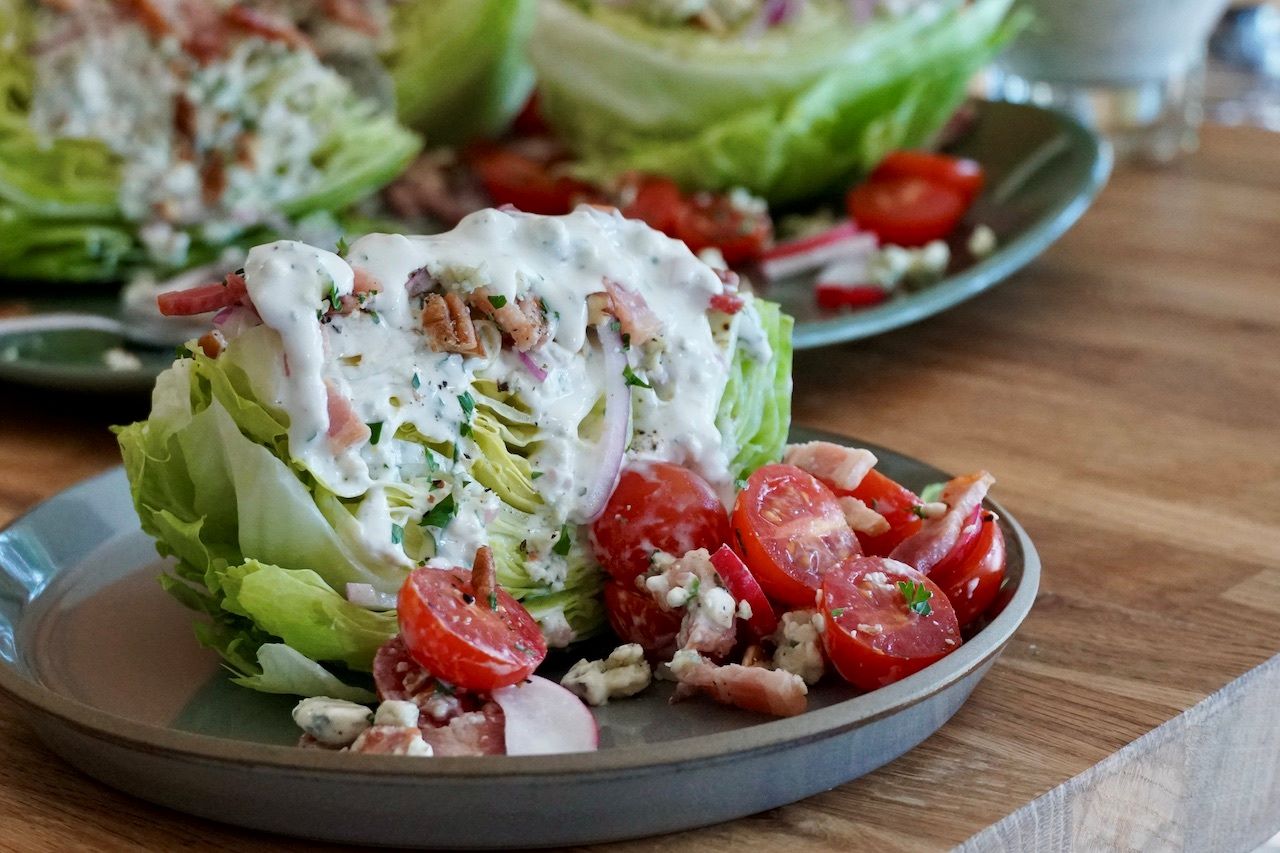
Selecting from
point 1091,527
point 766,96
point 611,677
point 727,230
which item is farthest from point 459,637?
point 766,96

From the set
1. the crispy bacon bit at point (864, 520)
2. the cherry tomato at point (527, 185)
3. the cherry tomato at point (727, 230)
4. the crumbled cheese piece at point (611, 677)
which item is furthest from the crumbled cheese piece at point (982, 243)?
the crumbled cheese piece at point (611, 677)

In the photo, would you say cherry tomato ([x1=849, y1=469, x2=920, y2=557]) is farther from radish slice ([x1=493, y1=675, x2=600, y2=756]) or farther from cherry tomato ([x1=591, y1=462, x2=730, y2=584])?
radish slice ([x1=493, y1=675, x2=600, y2=756])

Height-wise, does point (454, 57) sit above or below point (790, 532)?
below

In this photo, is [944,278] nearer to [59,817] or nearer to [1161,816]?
[1161,816]

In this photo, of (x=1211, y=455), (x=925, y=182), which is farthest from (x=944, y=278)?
(x=1211, y=455)

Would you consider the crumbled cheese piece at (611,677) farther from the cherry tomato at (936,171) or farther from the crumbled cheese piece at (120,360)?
the cherry tomato at (936,171)

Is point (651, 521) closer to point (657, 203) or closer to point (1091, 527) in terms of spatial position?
point (1091, 527)

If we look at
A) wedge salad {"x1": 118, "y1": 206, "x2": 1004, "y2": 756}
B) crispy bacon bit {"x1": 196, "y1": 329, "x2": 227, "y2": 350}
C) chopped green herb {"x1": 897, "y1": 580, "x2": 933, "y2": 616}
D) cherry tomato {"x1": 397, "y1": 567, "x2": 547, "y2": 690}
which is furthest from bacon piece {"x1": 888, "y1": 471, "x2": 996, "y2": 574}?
crispy bacon bit {"x1": 196, "y1": 329, "x2": 227, "y2": 350}
